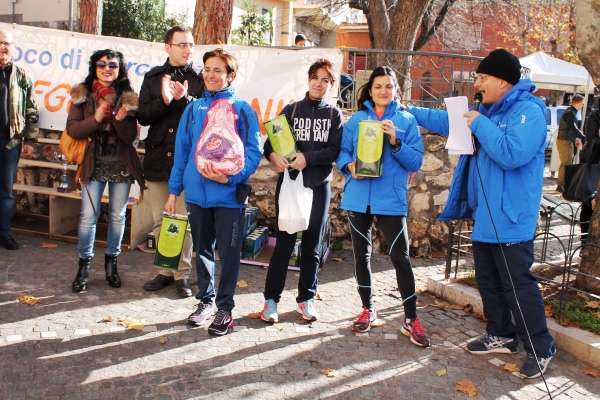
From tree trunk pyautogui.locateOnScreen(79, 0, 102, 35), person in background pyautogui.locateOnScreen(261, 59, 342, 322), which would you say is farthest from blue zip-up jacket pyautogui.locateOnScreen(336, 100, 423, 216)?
tree trunk pyautogui.locateOnScreen(79, 0, 102, 35)

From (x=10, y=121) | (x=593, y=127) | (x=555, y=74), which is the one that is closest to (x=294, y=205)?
(x=10, y=121)

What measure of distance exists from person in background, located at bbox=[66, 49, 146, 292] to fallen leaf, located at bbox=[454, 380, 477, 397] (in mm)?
3010

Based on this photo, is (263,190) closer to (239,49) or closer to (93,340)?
(239,49)

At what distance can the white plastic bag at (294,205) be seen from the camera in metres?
4.29

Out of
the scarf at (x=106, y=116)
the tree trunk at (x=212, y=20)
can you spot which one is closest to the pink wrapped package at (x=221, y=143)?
the scarf at (x=106, y=116)

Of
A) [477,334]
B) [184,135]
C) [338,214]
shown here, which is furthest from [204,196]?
[338,214]

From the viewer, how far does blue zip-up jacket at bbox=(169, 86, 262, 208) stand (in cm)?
421

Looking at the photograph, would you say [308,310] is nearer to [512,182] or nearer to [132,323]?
[132,323]

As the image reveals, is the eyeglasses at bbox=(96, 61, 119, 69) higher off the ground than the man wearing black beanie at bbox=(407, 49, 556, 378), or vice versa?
the eyeglasses at bbox=(96, 61, 119, 69)

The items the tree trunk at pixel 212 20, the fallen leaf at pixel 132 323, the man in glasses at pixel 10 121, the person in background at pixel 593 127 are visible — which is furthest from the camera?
the tree trunk at pixel 212 20

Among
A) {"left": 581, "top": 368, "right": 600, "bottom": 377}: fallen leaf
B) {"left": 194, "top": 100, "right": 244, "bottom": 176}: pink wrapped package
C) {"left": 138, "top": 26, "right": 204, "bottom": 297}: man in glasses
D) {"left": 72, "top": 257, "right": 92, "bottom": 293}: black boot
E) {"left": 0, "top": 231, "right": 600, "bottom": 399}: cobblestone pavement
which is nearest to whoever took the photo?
{"left": 0, "top": 231, "right": 600, "bottom": 399}: cobblestone pavement

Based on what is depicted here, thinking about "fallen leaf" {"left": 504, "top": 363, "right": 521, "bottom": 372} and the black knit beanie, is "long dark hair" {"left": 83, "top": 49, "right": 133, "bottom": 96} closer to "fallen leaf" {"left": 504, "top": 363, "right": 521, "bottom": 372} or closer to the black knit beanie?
the black knit beanie

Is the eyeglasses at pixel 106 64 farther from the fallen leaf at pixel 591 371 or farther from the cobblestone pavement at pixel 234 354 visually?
the fallen leaf at pixel 591 371

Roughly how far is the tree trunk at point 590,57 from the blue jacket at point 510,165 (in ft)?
4.30
